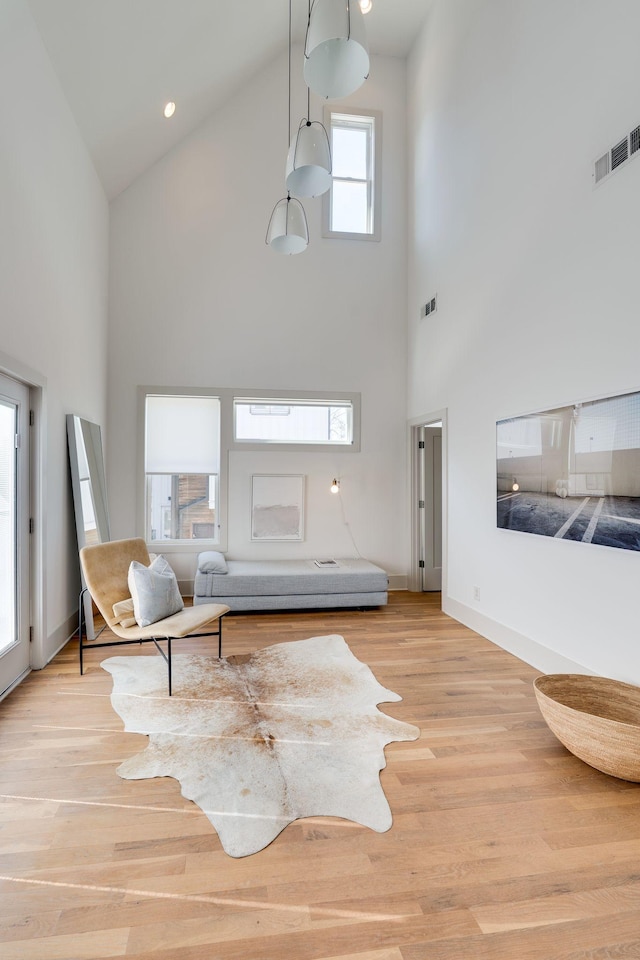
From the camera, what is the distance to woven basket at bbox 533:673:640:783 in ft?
7.18

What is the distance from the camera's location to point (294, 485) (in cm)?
604

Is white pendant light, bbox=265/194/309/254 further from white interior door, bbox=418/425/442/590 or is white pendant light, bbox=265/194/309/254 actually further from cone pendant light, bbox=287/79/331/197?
white interior door, bbox=418/425/442/590

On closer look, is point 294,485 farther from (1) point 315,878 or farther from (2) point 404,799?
(1) point 315,878

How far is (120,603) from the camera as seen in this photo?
3.56 metres

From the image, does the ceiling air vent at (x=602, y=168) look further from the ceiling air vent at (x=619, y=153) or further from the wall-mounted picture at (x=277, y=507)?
the wall-mounted picture at (x=277, y=507)

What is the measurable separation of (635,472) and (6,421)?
3680 mm

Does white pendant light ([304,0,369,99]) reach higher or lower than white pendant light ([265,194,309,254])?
higher

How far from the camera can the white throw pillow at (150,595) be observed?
3.38m

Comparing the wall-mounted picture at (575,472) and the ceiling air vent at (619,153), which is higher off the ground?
the ceiling air vent at (619,153)

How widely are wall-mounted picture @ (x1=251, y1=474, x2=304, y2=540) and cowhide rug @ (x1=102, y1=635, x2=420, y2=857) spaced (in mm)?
2167

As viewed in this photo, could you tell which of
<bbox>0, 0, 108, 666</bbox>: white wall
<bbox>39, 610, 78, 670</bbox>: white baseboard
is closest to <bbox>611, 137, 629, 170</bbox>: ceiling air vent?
<bbox>0, 0, 108, 666</bbox>: white wall

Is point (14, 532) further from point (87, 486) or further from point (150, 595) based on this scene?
point (87, 486)

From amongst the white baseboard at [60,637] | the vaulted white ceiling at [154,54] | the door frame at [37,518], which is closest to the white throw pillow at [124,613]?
the door frame at [37,518]

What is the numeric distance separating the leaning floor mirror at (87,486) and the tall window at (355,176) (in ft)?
12.3
